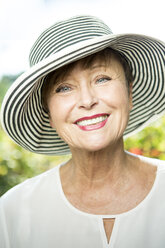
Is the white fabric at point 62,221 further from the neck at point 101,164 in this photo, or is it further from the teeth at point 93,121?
the teeth at point 93,121

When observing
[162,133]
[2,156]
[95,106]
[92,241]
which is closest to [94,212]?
[92,241]

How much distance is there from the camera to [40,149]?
3.05m

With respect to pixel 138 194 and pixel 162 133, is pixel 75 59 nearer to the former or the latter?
pixel 138 194

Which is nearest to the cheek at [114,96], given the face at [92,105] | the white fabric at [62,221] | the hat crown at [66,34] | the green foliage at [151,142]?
the face at [92,105]

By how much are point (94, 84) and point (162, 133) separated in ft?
10.4

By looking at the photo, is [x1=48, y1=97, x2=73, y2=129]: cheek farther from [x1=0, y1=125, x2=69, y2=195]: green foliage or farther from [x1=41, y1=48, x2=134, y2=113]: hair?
[x1=0, y1=125, x2=69, y2=195]: green foliage

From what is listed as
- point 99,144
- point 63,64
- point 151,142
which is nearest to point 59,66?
point 63,64

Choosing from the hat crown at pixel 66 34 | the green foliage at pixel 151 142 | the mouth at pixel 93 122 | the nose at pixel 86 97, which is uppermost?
the hat crown at pixel 66 34

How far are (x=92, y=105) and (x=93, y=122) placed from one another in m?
0.12

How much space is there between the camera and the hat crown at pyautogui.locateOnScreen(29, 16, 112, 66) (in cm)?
218

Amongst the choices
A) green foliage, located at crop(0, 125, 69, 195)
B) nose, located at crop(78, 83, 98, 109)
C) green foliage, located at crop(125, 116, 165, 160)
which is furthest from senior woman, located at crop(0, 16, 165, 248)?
green foliage, located at crop(0, 125, 69, 195)

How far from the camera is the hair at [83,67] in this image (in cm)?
226

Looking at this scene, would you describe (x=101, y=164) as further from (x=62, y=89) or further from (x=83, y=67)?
(x=83, y=67)

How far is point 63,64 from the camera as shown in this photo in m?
2.07
